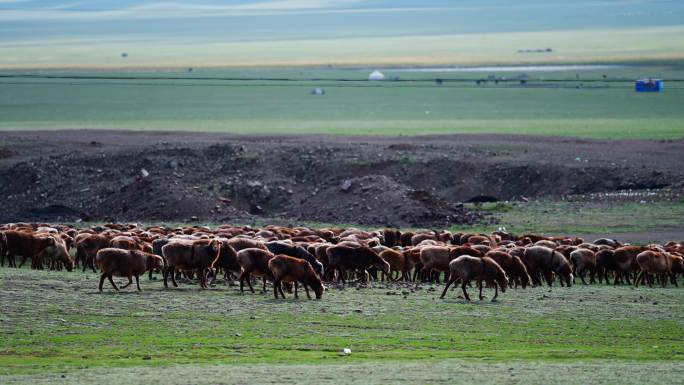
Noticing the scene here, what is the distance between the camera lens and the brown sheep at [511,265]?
2141 cm

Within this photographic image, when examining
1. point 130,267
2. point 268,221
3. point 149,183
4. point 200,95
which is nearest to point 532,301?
point 130,267

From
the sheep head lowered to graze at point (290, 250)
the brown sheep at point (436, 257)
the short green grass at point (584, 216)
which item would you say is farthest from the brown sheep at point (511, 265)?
the short green grass at point (584, 216)

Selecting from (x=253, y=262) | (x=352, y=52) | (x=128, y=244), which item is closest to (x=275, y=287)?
(x=253, y=262)

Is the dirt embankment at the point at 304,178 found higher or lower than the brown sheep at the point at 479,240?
higher

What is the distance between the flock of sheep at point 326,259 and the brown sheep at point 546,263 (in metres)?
0.02

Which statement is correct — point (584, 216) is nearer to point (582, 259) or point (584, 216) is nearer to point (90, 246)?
point (582, 259)

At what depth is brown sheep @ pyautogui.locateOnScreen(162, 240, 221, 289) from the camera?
65.8 feet

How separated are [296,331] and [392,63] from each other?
139919mm

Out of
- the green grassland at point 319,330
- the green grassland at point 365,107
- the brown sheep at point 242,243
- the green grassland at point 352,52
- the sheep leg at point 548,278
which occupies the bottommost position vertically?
the green grassland at point 319,330

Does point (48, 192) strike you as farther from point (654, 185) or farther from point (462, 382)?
point (462, 382)

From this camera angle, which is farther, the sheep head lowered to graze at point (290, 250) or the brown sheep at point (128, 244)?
the brown sheep at point (128, 244)

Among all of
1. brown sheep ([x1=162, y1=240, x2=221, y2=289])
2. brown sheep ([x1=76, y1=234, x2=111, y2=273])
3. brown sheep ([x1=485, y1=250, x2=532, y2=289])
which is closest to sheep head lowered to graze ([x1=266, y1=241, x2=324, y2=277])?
brown sheep ([x1=162, y1=240, x2=221, y2=289])

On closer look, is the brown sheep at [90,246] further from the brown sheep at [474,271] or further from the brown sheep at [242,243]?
the brown sheep at [474,271]

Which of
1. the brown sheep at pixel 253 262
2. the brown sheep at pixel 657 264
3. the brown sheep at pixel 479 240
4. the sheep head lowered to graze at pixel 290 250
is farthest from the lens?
the brown sheep at pixel 479 240
